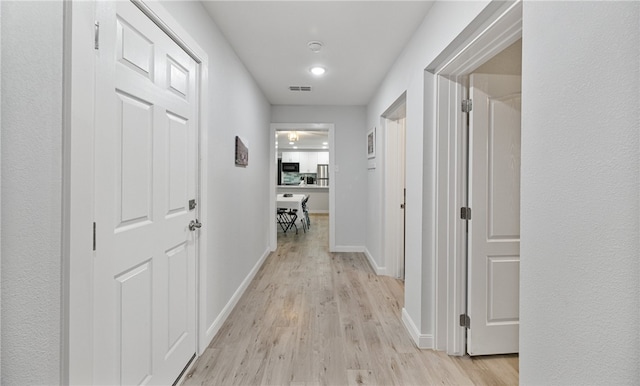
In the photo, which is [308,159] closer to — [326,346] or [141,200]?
[326,346]

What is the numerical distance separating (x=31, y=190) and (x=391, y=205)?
345cm

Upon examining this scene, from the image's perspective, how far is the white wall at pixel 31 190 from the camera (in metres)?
0.78

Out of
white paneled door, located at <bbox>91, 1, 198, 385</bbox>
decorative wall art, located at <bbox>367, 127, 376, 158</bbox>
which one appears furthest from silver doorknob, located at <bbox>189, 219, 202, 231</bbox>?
decorative wall art, located at <bbox>367, 127, 376, 158</bbox>

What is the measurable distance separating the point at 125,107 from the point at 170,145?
394mm

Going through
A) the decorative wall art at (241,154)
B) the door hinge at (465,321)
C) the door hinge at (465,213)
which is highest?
the decorative wall art at (241,154)

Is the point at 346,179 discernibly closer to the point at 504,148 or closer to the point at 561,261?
the point at 504,148

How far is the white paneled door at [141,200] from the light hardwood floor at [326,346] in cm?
39

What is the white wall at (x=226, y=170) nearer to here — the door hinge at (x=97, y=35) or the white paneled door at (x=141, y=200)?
the white paneled door at (x=141, y=200)

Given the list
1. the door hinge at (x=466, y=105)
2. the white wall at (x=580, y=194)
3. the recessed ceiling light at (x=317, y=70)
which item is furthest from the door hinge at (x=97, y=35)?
the recessed ceiling light at (x=317, y=70)

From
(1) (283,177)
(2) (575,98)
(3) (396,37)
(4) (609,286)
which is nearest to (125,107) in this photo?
(2) (575,98)

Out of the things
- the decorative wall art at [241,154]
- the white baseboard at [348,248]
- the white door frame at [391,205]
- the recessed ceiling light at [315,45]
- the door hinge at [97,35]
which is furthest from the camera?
the white baseboard at [348,248]

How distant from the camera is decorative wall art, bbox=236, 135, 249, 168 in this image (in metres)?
2.97

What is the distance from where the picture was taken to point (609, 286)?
85 centimetres

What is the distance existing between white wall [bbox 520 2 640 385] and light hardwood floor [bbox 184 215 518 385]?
34.7 inches
